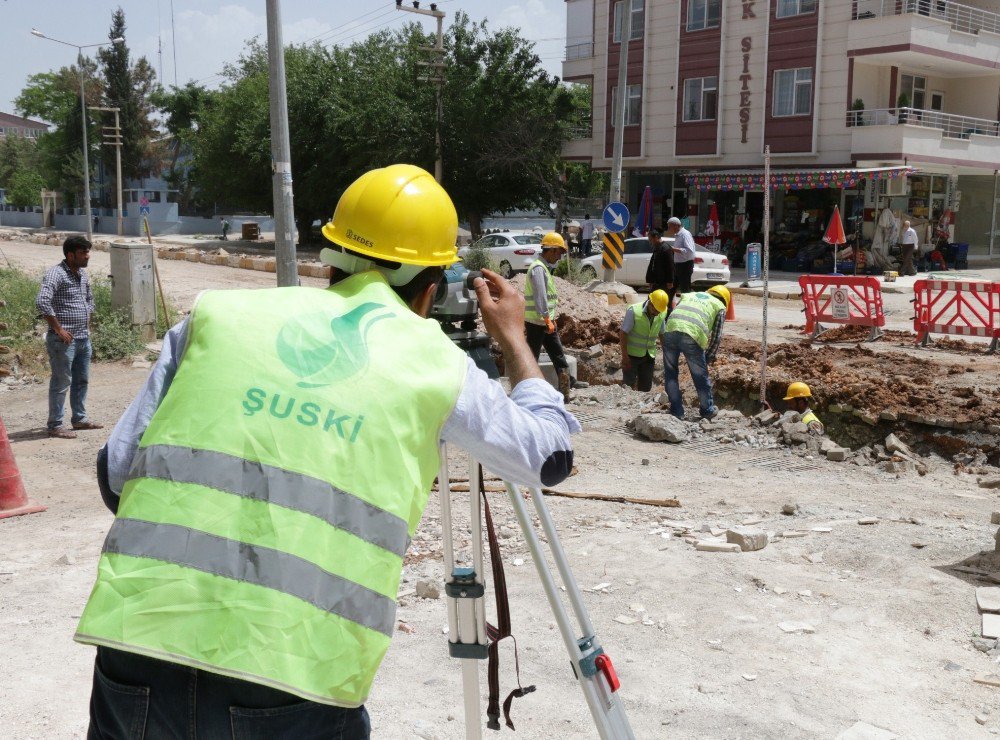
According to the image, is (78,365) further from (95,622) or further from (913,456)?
(95,622)

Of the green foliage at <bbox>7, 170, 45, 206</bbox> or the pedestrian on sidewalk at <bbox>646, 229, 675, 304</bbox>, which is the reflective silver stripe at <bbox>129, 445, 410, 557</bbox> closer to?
the pedestrian on sidewalk at <bbox>646, 229, 675, 304</bbox>

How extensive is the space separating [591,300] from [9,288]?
906cm

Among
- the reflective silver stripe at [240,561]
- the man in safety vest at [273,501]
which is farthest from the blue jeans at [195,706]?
the reflective silver stripe at [240,561]

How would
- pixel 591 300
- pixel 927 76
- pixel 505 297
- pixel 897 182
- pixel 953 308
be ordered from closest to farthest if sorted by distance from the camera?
pixel 505 297
pixel 591 300
pixel 953 308
pixel 897 182
pixel 927 76

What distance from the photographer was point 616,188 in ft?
75.2

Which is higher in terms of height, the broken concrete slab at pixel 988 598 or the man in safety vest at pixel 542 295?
the man in safety vest at pixel 542 295

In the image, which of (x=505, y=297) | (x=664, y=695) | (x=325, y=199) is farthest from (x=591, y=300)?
(x=325, y=199)

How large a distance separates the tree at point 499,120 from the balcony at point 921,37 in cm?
1274

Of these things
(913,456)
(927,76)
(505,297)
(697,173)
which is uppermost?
(927,76)

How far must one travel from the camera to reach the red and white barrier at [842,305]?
15383mm

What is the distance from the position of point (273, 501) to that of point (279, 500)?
1 cm

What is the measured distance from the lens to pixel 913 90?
1243 inches

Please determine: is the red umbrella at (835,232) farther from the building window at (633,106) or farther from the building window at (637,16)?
the building window at (637,16)

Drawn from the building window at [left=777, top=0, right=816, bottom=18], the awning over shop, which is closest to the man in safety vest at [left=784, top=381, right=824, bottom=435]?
the awning over shop
